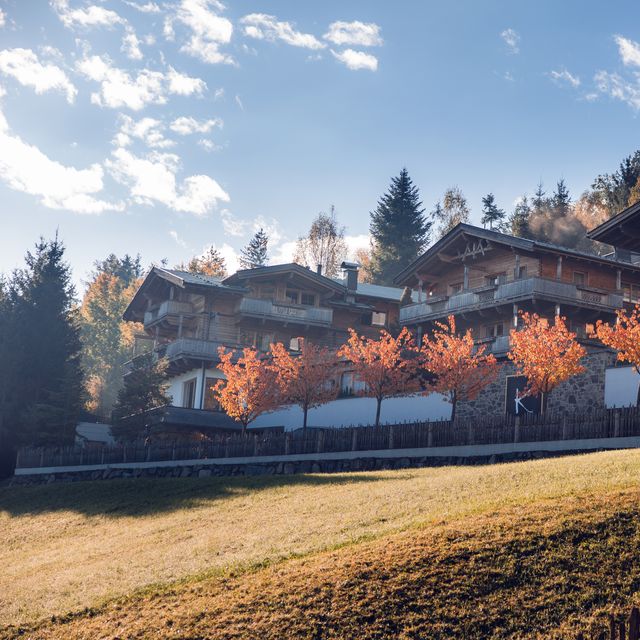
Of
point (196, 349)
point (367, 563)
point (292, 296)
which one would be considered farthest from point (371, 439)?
point (292, 296)

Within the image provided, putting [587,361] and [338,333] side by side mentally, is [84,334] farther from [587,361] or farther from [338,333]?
[587,361]

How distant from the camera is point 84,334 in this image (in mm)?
97500

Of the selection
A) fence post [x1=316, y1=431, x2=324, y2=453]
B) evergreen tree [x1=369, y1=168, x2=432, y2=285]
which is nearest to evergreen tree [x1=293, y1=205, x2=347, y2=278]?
evergreen tree [x1=369, y1=168, x2=432, y2=285]

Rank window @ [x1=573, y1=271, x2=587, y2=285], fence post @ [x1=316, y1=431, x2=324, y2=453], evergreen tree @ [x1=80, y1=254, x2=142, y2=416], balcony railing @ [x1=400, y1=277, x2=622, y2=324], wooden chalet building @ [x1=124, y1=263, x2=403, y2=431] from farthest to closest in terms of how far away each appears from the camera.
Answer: evergreen tree @ [x1=80, y1=254, x2=142, y2=416] → wooden chalet building @ [x1=124, y1=263, x2=403, y2=431] → window @ [x1=573, y1=271, x2=587, y2=285] → balcony railing @ [x1=400, y1=277, x2=622, y2=324] → fence post @ [x1=316, y1=431, x2=324, y2=453]

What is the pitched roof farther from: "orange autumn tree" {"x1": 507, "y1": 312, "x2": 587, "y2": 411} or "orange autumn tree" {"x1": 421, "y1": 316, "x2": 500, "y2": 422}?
"orange autumn tree" {"x1": 507, "y1": 312, "x2": 587, "y2": 411}

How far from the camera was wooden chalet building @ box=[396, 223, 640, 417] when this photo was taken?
52250mm

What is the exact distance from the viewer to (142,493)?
122 feet

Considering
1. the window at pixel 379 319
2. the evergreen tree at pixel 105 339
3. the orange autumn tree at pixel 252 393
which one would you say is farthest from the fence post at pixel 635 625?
the evergreen tree at pixel 105 339

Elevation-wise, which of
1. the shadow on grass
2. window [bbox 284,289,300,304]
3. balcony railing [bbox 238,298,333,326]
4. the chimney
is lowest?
the shadow on grass

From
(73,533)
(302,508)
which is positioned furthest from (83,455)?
(302,508)

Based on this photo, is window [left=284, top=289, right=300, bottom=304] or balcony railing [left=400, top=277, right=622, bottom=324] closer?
balcony railing [left=400, top=277, right=622, bottom=324]

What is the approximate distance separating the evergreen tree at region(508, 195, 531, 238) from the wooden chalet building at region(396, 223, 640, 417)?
102 ft

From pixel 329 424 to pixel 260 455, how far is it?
898cm

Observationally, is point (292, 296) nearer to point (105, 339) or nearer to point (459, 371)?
point (459, 371)
